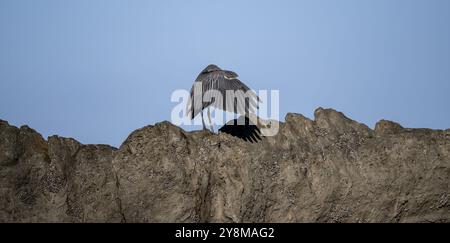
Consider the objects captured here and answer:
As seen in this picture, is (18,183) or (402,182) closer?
(18,183)

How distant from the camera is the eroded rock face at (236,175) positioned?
1268cm

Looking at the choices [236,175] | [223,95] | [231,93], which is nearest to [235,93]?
[231,93]

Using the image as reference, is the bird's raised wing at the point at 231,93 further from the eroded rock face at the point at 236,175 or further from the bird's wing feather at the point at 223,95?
the eroded rock face at the point at 236,175

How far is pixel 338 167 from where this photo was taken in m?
13.4

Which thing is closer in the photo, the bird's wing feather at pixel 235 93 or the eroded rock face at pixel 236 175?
the eroded rock face at pixel 236 175

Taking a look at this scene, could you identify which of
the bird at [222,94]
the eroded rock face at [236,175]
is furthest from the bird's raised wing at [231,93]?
the eroded rock face at [236,175]

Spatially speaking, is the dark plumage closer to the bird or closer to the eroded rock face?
the bird

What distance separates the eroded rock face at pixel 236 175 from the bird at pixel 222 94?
0.97 metres

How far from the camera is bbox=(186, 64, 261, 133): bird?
14.2m
